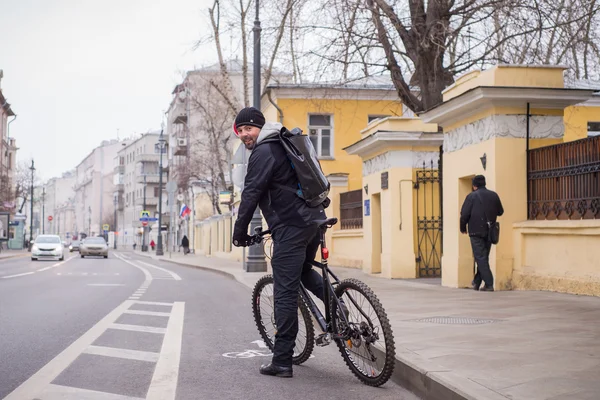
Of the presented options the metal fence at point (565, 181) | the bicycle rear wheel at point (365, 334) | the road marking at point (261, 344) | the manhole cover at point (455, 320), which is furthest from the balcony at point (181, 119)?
the bicycle rear wheel at point (365, 334)

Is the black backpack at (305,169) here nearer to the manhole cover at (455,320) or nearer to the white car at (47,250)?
the manhole cover at (455,320)

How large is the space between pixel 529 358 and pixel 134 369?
309cm

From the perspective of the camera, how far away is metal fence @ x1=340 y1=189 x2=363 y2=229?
2483cm

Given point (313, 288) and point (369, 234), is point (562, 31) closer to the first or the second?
point (369, 234)

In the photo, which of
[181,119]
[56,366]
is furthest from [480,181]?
[181,119]

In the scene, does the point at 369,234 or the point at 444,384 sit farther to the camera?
the point at 369,234

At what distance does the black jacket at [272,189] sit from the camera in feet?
20.7

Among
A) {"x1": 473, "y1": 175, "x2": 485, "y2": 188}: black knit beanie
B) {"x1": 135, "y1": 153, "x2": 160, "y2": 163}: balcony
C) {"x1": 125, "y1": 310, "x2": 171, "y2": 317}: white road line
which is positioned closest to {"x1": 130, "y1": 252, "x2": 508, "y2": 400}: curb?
{"x1": 125, "y1": 310, "x2": 171, "y2": 317}: white road line

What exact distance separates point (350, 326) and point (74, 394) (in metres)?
2.01

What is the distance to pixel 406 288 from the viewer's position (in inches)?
609

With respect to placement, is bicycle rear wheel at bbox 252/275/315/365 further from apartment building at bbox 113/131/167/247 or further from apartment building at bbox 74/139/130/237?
apartment building at bbox 74/139/130/237

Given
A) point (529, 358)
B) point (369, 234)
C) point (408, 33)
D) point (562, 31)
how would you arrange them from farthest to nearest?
point (369, 234)
point (408, 33)
point (562, 31)
point (529, 358)

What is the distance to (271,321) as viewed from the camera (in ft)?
24.3

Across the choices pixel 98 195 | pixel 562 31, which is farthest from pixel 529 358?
pixel 98 195
